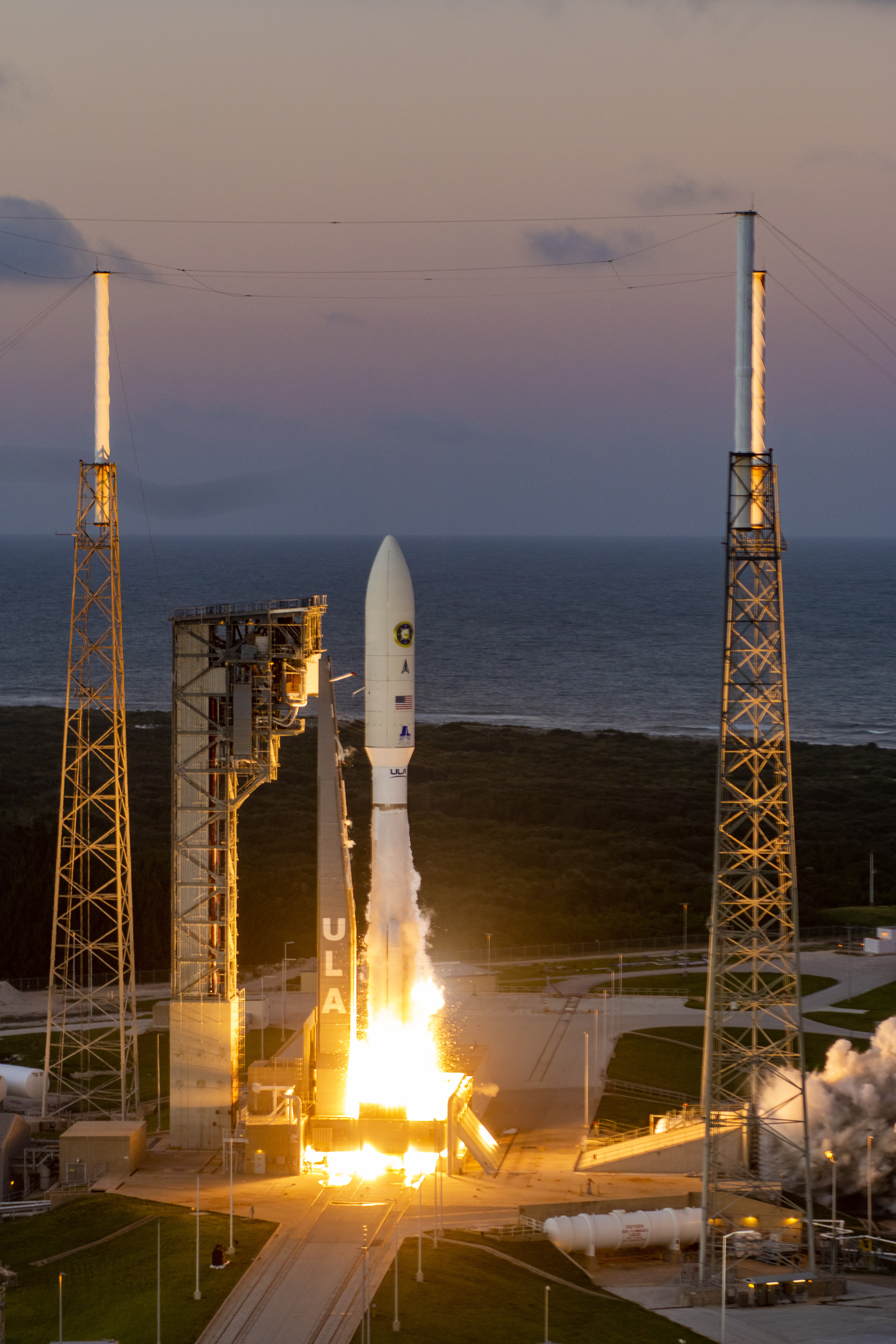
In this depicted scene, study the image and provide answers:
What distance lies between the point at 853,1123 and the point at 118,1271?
25.7m

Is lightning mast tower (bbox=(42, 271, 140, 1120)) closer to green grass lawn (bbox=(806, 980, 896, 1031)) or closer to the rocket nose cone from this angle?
the rocket nose cone

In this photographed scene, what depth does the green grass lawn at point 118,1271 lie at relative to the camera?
4434 cm

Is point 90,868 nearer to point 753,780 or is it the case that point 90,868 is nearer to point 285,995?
point 285,995

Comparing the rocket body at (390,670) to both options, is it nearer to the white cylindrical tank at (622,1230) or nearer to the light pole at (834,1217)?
the white cylindrical tank at (622,1230)

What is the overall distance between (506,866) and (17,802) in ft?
152

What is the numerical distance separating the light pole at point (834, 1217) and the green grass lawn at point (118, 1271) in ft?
54.9

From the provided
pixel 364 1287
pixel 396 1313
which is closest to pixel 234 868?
pixel 364 1287

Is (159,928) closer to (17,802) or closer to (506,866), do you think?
(506,866)

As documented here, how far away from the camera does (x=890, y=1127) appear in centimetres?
5828

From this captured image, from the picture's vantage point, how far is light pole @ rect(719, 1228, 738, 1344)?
45.0 metres

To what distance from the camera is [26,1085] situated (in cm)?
6481

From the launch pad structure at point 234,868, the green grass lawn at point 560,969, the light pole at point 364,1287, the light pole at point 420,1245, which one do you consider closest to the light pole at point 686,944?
the green grass lawn at point 560,969

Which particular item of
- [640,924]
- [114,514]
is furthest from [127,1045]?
[640,924]

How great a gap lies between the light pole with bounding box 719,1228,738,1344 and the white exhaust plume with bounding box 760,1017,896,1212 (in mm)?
8115
